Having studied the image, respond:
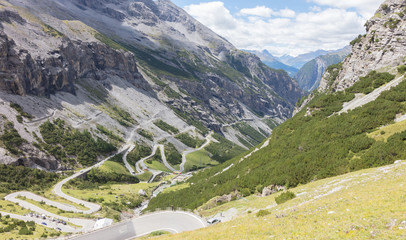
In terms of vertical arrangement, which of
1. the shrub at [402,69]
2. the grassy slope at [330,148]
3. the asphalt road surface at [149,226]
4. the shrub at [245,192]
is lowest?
the asphalt road surface at [149,226]

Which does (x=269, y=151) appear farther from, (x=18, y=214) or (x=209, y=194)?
(x=18, y=214)

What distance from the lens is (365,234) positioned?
13672mm

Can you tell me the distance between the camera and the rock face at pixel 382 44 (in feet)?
236

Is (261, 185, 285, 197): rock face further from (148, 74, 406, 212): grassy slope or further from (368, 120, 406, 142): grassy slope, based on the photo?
(368, 120, 406, 142): grassy slope

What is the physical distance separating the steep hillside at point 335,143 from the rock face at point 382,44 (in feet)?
5.07

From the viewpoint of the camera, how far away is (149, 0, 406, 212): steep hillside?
38281 millimetres

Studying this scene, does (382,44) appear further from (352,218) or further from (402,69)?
(352,218)

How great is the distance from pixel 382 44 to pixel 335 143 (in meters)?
53.4

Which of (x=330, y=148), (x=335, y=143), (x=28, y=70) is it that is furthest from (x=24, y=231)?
(x=28, y=70)

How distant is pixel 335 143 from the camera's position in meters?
46.8

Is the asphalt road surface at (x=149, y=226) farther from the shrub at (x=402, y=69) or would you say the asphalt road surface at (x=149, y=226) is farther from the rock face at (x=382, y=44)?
the rock face at (x=382, y=44)

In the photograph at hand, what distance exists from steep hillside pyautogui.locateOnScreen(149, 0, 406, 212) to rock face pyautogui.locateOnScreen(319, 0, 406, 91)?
5.07 ft

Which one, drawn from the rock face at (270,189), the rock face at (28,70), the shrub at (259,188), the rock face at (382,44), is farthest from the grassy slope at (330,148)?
the rock face at (28,70)

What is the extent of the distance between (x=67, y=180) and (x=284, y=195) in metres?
98.4
